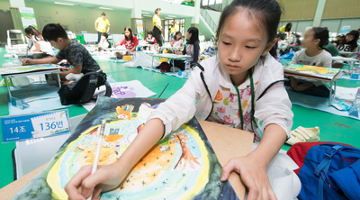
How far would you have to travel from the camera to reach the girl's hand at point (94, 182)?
1.10 feet

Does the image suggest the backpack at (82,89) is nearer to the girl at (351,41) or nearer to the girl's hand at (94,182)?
the girl's hand at (94,182)

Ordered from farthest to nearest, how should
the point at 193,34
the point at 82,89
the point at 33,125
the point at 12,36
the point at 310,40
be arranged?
the point at 12,36 < the point at 193,34 < the point at 310,40 < the point at 82,89 < the point at 33,125

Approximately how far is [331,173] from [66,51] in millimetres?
2714

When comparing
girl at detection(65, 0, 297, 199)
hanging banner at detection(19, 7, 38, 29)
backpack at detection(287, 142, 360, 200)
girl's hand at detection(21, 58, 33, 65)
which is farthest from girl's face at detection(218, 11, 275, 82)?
hanging banner at detection(19, 7, 38, 29)

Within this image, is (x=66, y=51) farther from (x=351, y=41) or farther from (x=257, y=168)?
(x=351, y=41)

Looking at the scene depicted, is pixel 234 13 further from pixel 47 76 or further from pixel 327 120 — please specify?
pixel 47 76

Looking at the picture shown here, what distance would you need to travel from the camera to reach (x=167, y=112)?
557 mm

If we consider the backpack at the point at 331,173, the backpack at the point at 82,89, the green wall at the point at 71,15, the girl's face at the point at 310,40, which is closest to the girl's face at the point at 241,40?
the backpack at the point at 331,173

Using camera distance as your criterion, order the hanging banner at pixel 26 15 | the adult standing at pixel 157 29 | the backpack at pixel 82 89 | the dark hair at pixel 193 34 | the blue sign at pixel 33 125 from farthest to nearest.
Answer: the hanging banner at pixel 26 15 → the adult standing at pixel 157 29 → the dark hair at pixel 193 34 → the backpack at pixel 82 89 → the blue sign at pixel 33 125

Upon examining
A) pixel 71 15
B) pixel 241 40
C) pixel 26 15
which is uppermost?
pixel 71 15

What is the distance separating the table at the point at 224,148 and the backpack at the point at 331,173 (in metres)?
0.30

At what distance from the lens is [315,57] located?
8.18 feet

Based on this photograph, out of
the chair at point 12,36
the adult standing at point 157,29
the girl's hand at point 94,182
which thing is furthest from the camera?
the adult standing at point 157,29

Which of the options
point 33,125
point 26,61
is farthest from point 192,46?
point 33,125
